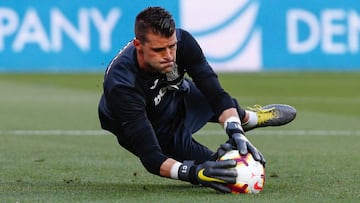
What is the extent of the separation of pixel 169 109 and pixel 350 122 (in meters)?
6.47

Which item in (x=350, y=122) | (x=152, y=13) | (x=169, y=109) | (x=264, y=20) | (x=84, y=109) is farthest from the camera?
(x=264, y=20)

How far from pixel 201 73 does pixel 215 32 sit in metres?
16.8

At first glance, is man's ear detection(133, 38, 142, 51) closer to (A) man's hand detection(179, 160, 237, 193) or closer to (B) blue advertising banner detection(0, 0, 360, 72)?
(A) man's hand detection(179, 160, 237, 193)

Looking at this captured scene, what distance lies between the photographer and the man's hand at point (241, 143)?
24.2 ft

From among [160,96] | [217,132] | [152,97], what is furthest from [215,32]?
[152,97]

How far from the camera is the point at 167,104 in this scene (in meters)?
8.10

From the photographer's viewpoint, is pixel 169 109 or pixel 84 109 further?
pixel 84 109

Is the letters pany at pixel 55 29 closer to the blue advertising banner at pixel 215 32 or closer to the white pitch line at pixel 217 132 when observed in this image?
the blue advertising banner at pixel 215 32

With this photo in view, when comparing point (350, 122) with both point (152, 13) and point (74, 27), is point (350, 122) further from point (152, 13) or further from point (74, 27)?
point (74, 27)

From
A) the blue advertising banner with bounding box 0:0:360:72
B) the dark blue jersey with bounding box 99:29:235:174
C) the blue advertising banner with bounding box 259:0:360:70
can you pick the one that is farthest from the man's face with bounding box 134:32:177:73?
the blue advertising banner with bounding box 259:0:360:70

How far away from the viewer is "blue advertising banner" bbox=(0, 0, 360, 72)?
2452cm

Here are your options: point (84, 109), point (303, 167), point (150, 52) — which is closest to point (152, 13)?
point (150, 52)

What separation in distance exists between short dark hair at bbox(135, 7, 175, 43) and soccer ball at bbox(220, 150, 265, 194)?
1.00m

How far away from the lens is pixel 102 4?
24.9 m
